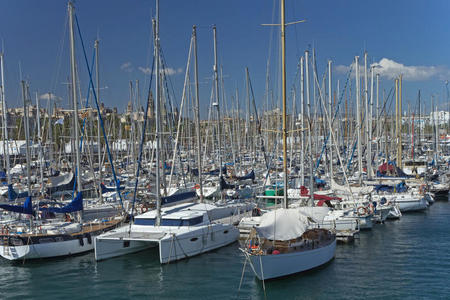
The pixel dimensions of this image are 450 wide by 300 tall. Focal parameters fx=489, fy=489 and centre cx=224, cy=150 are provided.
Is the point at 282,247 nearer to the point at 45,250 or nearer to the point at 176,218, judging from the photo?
the point at 176,218

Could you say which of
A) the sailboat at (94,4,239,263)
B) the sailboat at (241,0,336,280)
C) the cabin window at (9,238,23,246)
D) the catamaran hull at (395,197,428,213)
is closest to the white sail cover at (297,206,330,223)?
the sailboat at (241,0,336,280)

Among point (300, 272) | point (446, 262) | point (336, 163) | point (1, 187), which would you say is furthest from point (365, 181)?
point (1, 187)

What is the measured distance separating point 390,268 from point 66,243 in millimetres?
16194

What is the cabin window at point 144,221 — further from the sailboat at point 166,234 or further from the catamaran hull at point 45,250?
the catamaran hull at point 45,250

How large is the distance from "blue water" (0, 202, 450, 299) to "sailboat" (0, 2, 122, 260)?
1.85ft

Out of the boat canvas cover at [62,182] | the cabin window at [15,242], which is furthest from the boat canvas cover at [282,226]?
the boat canvas cover at [62,182]

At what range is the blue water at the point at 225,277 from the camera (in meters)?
20.0

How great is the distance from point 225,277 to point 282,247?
3.01 meters

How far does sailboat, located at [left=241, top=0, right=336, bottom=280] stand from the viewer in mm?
20297

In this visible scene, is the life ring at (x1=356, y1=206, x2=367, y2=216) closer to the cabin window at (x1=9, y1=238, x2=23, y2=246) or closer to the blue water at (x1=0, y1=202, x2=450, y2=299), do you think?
the blue water at (x1=0, y1=202, x2=450, y2=299)

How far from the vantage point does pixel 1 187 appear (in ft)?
155

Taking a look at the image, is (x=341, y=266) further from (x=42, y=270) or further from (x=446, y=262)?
(x=42, y=270)

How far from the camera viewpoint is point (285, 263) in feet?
68.0

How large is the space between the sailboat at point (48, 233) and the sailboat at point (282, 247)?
32.0 feet
